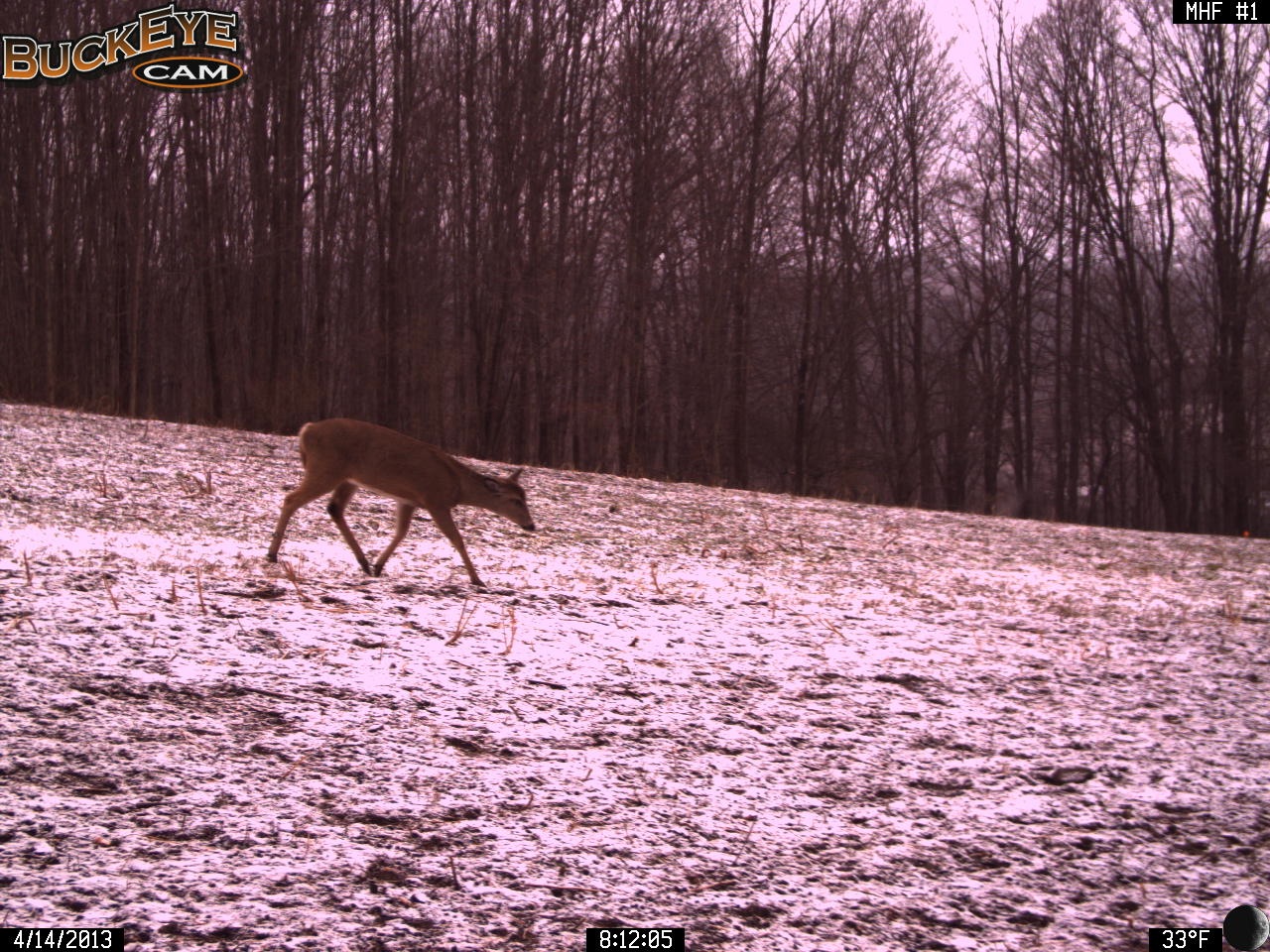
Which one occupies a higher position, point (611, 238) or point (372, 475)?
point (611, 238)

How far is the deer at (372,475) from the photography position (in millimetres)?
6625

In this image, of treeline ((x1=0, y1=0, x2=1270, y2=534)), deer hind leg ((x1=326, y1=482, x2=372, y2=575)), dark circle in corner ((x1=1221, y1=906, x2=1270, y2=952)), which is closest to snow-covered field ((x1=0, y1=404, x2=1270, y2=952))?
dark circle in corner ((x1=1221, y1=906, x2=1270, y2=952))

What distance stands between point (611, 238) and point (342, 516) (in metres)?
17.3

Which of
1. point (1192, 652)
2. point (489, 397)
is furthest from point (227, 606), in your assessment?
point (489, 397)

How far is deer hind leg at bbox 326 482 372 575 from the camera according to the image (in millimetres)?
6613

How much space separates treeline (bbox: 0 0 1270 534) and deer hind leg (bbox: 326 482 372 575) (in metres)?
9.81

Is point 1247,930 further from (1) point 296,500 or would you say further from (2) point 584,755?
(1) point 296,500

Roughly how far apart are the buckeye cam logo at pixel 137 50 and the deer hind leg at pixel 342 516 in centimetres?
1209

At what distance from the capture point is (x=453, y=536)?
684 centimetres

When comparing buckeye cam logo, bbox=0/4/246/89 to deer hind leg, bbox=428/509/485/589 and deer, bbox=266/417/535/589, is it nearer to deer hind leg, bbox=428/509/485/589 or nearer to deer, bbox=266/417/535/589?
deer, bbox=266/417/535/589

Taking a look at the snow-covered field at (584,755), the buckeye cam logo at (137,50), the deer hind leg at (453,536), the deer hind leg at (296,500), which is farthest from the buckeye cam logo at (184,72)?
the deer hind leg at (453,536)

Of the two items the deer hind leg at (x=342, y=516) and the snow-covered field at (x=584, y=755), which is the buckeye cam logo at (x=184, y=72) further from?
the deer hind leg at (x=342, y=516)

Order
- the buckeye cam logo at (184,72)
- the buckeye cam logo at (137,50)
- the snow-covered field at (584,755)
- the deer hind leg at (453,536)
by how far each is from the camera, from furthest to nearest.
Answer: the buckeye cam logo at (184,72), the buckeye cam logo at (137,50), the deer hind leg at (453,536), the snow-covered field at (584,755)

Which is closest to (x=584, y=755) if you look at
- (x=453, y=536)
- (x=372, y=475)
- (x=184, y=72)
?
(x=453, y=536)
